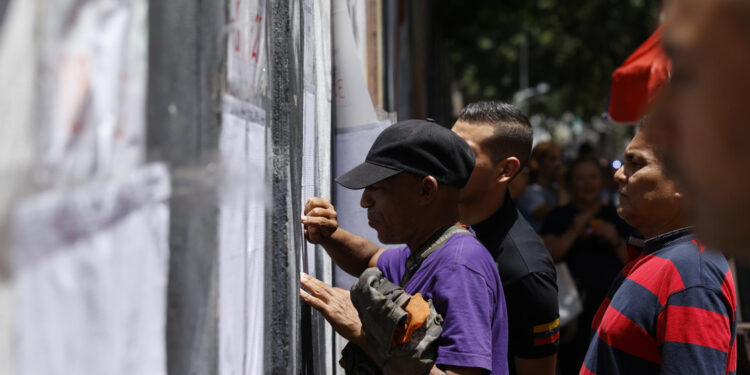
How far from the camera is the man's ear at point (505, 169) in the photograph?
11.0ft

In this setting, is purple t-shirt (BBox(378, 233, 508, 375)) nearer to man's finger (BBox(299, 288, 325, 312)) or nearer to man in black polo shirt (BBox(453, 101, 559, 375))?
man's finger (BBox(299, 288, 325, 312))

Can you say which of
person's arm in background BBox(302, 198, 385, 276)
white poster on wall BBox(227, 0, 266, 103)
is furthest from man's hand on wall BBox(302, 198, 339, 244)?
white poster on wall BBox(227, 0, 266, 103)

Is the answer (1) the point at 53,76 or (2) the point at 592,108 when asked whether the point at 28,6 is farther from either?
(2) the point at 592,108

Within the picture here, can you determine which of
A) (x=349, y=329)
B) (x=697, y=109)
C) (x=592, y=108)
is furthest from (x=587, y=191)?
(x=592, y=108)

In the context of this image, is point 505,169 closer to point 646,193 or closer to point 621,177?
point 621,177

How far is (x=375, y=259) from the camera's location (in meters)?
2.86

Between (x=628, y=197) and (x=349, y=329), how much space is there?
124 centimetres

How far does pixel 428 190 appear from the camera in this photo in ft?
7.95

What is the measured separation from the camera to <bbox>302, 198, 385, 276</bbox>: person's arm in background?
2.51 meters

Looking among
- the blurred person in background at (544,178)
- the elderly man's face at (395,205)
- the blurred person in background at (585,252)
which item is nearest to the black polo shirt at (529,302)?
the elderly man's face at (395,205)

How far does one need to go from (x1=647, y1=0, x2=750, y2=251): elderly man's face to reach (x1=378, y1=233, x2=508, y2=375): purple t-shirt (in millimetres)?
1273

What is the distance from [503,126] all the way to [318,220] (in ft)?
3.99

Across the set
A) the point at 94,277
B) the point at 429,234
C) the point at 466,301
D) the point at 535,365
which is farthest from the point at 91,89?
the point at 535,365

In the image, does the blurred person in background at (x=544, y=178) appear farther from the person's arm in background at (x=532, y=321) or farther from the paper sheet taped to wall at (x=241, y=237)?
the paper sheet taped to wall at (x=241, y=237)
